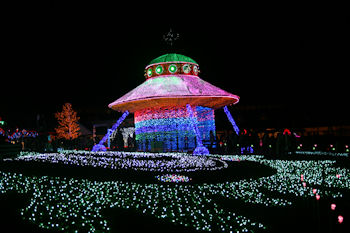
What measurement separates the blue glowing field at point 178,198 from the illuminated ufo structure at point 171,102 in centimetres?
976

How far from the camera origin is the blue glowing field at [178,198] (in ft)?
17.6

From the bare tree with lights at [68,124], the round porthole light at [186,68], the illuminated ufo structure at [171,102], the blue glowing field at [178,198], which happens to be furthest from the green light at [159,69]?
the bare tree with lights at [68,124]

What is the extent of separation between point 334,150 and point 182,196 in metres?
15.2

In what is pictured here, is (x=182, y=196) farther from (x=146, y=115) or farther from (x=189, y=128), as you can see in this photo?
(x=146, y=115)

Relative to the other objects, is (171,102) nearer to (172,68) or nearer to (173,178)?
(172,68)

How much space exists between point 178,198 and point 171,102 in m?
14.7

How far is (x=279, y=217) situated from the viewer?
5.56 m

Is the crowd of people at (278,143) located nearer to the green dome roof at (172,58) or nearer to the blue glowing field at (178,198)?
the blue glowing field at (178,198)

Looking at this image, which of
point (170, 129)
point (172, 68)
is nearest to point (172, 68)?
point (172, 68)

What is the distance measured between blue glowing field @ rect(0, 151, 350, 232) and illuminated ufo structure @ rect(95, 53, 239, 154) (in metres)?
9.76

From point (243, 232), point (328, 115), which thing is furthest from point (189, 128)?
point (328, 115)

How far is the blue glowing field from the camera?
17.6ft

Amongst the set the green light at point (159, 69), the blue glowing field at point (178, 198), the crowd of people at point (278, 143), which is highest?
the green light at point (159, 69)

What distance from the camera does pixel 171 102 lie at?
2125 cm
